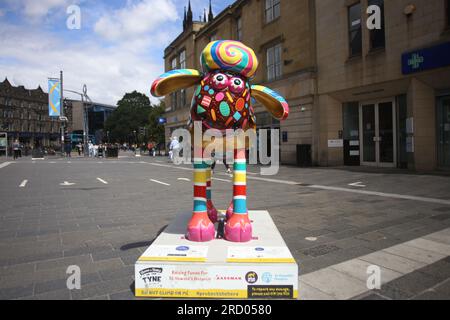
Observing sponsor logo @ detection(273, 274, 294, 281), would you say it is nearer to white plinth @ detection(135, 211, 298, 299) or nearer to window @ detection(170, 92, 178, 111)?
white plinth @ detection(135, 211, 298, 299)

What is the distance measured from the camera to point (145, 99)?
7406 cm

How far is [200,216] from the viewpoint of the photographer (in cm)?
297

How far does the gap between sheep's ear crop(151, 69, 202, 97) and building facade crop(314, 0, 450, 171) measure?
10.4 meters

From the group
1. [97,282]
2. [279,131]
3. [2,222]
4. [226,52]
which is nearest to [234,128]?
[226,52]

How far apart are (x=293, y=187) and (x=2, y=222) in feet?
21.4

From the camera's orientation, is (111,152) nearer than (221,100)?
No

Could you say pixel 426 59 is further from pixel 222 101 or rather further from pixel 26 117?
pixel 26 117

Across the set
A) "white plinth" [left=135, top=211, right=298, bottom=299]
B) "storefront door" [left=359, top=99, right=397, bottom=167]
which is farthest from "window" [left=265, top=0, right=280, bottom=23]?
"white plinth" [left=135, top=211, right=298, bottom=299]

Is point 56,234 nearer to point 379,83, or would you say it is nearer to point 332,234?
point 332,234

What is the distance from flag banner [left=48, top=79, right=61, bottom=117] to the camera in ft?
102

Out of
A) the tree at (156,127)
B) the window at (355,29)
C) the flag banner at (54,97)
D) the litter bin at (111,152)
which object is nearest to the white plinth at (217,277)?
the window at (355,29)

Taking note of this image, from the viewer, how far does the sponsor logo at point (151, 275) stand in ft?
7.50

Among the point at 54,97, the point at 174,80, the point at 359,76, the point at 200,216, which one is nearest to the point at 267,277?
the point at 200,216

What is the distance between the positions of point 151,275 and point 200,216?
2.60 feet
